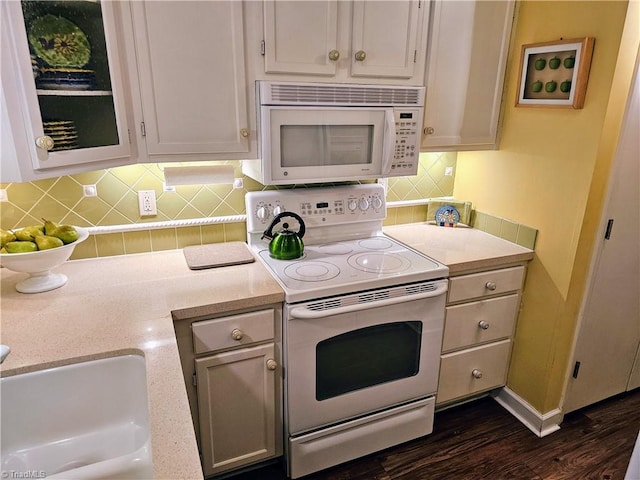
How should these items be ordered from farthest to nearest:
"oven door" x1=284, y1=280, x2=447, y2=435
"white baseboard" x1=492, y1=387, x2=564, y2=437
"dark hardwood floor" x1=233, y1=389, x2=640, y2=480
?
1. "white baseboard" x1=492, y1=387, x2=564, y2=437
2. "dark hardwood floor" x1=233, y1=389, x2=640, y2=480
3. "oven door" x1=284, y1=280, x2=447, y2=435

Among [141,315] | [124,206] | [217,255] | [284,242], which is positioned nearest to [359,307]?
[284,242]

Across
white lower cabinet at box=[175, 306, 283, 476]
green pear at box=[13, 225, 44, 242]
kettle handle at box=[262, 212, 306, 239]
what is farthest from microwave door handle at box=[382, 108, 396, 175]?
green pear at box=[13, 225, 44, 242]

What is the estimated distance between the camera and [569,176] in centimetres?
185

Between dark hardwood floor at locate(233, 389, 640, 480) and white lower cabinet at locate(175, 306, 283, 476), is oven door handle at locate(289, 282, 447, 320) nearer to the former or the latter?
white lower cabinet at locate(175, 306, 283, 476)

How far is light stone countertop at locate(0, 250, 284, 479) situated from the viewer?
930mm

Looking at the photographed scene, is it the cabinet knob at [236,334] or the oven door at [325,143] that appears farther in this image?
the oven door at [325,143]

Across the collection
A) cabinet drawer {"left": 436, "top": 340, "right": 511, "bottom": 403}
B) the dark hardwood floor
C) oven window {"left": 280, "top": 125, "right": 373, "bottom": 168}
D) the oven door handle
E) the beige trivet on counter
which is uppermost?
oven window {"left": 280, "top": 125, "right": 373, "bottom": 168}

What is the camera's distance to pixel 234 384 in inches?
64.4

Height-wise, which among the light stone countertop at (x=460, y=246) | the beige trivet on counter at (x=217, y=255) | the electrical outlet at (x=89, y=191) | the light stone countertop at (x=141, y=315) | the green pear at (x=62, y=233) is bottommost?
the light stone countertop at (x=141, y=315)

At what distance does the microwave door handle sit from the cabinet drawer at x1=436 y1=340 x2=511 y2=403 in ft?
3.16

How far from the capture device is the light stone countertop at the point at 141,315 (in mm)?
Result: 930

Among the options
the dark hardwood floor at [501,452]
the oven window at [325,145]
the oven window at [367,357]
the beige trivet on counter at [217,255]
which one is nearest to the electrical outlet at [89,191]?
the beige trivet on counter at [217,255]

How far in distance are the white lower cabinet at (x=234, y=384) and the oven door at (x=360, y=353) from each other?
0.07 metres

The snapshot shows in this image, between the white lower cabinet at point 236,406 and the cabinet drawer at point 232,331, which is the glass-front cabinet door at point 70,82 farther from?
the white lower cabinet at point 236,406
